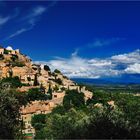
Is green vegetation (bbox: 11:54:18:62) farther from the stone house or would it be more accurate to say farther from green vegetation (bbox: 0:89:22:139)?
green vegetation (bbox: 0:89:22:139)

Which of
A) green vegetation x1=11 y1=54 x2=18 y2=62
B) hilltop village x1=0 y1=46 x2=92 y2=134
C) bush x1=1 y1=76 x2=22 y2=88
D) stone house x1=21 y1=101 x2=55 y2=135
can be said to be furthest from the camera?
green vegetation x1=11 y1=54 x2=18 y2=62

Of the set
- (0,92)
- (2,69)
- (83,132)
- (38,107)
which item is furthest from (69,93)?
Result: (83,132)

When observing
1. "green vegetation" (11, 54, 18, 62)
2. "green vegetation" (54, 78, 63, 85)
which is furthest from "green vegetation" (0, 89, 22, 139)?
"green vegetation" (11, 54, 18, 62)

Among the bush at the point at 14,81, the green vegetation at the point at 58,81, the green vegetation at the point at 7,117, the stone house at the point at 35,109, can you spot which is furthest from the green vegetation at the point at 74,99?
the green vegetation at the point at 7,117

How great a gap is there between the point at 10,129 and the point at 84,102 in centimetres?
7428

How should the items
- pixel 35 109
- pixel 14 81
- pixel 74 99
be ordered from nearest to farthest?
pixel 35 109 < pixel 74 99 < pixel 14 81

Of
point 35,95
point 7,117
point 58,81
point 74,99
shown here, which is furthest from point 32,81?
point 7,117

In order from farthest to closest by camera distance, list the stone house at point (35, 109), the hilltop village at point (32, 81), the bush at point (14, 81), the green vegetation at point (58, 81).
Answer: the green vegetation at point (58, 81) → the bush at point (14, 81) → the hilltop village at point (32, 81) → the stone house at point (35, 109)

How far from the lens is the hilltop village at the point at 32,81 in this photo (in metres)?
101

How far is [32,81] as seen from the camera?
123750mm

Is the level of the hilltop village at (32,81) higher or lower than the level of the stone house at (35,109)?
higher

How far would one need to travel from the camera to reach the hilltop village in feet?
332

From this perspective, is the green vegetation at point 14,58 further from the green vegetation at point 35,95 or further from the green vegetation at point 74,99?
the green vegetation at point 74,99

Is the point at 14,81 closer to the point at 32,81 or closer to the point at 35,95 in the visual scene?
the point at 32,81
